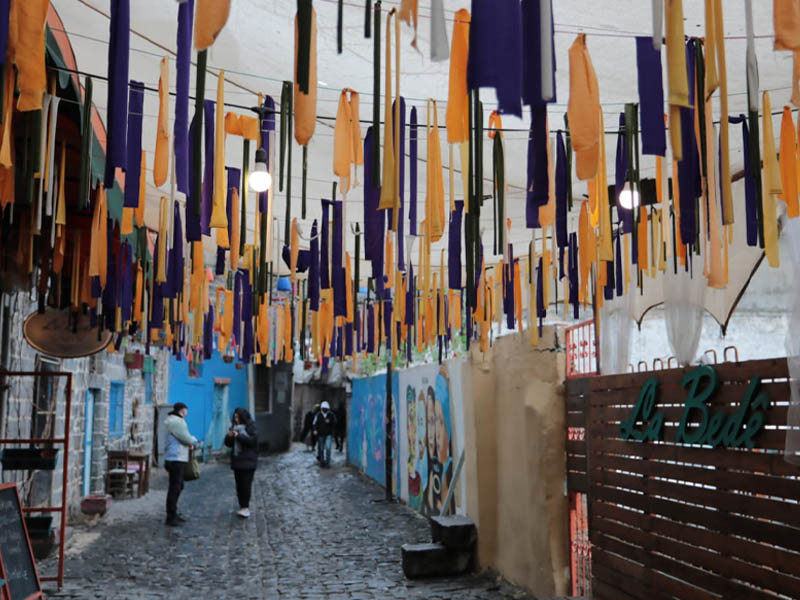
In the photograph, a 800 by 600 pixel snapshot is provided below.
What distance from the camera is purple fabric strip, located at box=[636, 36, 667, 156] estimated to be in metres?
2.58

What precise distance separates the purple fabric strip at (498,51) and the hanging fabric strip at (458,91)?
477 millimetres

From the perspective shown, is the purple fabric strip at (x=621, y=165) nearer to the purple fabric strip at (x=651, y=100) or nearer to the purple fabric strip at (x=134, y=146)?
the purple fabric strip at (x=651, y=100)

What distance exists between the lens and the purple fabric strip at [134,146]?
11.0ft

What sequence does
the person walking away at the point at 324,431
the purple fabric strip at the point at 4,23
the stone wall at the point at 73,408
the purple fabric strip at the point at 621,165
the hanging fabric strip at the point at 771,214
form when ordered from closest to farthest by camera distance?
the purple fabric strip at the point at 4,23 → the hanging fabric strip at the point at 771,214 → the purple fabric strip at the point at 621,165 → the stone wall at the point at 73,408 → the person walking away at the point at 324,431

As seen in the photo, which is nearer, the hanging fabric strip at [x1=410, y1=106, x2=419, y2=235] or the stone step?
the hanging fabric strip at [x1=410, y1=106, x2=419, y2=235]

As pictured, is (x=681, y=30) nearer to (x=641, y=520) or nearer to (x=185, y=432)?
(x=641, y=520)

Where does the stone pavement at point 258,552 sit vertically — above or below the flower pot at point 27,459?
below

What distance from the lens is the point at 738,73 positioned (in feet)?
15.6

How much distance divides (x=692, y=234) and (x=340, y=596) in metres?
4.76

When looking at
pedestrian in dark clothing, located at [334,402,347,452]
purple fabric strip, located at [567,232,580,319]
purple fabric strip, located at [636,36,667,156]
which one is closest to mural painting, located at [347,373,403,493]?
pedestrian in dark clothing, located at [334,402,347,452]

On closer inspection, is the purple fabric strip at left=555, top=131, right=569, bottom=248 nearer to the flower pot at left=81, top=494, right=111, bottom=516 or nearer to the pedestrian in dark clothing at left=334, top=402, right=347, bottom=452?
the flower pot at left=81, top=494, right=111, bottom=516

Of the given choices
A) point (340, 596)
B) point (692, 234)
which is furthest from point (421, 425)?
point (692, 234)

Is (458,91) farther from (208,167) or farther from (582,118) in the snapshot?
(208,167)

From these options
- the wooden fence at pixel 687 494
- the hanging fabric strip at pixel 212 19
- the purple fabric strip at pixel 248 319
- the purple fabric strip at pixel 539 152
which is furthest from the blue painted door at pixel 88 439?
the purple fabric strip at pixel 539 152
